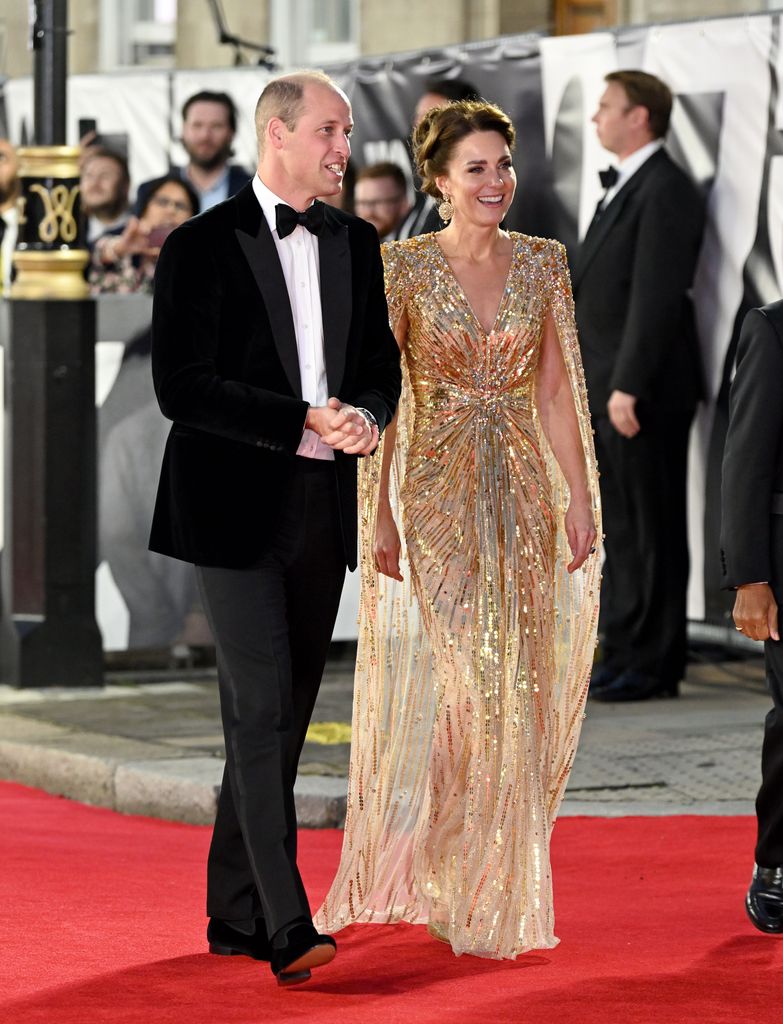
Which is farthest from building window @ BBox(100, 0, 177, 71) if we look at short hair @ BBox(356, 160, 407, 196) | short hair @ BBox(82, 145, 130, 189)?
short hair @ BBox(356, 160, 407, 196)

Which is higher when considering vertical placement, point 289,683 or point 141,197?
point 141,197

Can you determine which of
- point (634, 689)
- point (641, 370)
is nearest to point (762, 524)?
point (641, 370)

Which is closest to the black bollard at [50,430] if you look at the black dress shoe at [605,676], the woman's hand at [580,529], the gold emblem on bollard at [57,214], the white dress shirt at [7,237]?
the gold emblem on bollard at [57,214]

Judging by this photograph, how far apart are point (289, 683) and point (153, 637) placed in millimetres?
5697

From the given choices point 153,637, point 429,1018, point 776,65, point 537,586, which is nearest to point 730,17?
point 776,65

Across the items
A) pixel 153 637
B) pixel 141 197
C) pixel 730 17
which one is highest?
pixel 730 17

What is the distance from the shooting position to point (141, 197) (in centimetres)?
1245

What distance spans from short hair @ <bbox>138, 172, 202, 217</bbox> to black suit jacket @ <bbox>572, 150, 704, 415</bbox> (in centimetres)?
302

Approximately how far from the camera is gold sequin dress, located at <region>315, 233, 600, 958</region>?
5.82m

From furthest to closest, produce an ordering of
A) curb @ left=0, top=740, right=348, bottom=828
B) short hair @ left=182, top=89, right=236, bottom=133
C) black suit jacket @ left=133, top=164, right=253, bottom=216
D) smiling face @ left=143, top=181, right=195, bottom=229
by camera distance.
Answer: smiling face @ left=143, top=181, right=195, bottom=229 → black suit jacket @ left=133, top=164, right=253, bottom=216 → short hair @ left=182, top=89, right=236, bottom=133 → curb @ left=0, top=740, right=348, bottom=828

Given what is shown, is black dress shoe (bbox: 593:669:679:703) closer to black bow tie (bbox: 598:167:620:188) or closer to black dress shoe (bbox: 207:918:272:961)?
black bow tie (bbox: 598:167:620:188)

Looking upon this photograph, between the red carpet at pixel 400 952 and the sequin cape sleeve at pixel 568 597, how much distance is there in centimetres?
52

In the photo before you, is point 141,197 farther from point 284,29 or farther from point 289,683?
point 284,29

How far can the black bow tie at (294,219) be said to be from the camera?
5242mm
